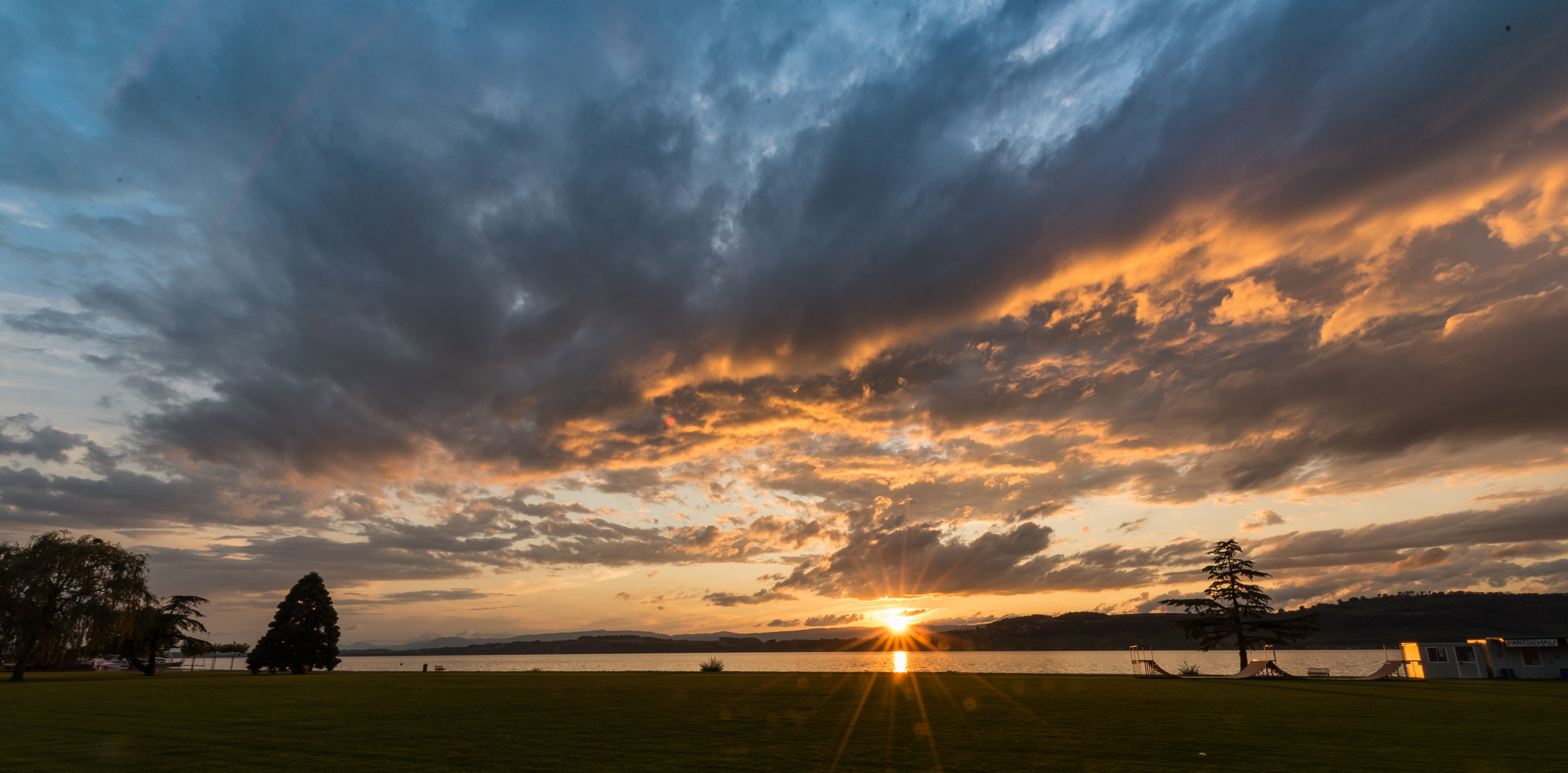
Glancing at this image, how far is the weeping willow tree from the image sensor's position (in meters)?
44.2

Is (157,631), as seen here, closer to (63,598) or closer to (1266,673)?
(63,598)

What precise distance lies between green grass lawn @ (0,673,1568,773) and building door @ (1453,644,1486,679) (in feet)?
63.3

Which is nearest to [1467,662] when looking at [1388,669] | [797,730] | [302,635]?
[1388,669]

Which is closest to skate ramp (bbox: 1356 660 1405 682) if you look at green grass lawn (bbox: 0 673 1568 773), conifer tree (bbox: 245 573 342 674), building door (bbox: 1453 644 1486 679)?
building door (bbox: 1453 644 1486 679)

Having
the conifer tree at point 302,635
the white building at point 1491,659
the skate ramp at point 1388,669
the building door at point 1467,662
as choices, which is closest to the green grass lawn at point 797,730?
the skate ramp at point 1388,669

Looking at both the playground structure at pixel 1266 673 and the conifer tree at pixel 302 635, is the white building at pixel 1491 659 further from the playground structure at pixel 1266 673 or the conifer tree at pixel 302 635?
the conifer tree at pixel 302 635

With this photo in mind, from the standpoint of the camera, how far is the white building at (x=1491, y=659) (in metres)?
42.4

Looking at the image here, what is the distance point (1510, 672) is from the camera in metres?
43.8

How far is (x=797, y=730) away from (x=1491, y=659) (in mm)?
52953

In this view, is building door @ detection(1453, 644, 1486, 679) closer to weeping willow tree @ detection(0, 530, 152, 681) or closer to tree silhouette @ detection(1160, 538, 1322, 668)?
tree silhouette @ detection(1160, 538, 1322, 668)

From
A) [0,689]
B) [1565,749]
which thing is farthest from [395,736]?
[0,689]

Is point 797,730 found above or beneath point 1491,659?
above

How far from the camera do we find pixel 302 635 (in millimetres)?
63906

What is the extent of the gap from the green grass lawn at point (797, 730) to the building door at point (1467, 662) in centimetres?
1929
